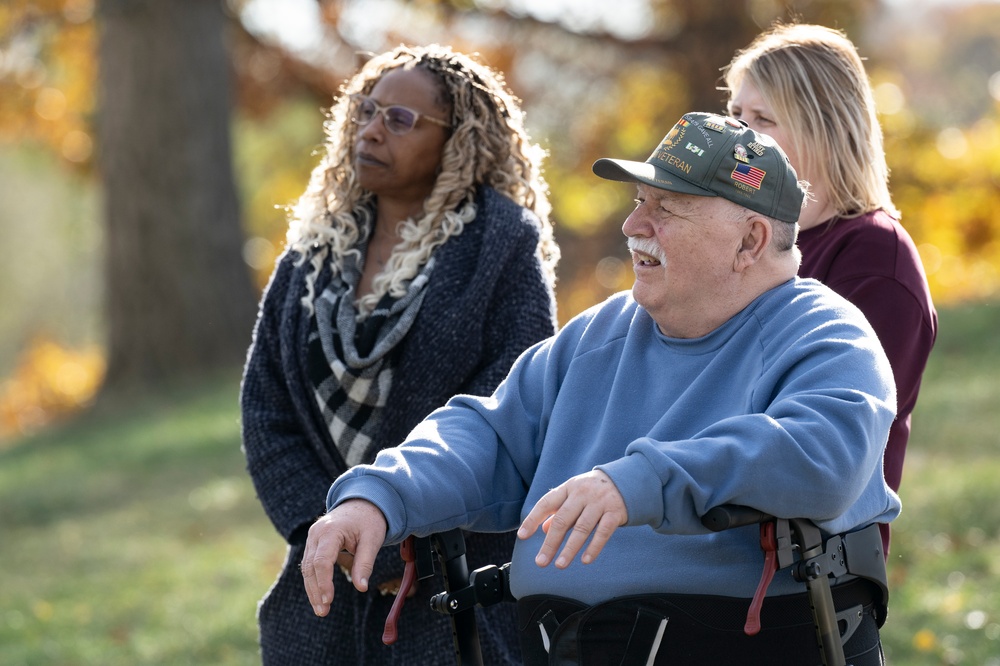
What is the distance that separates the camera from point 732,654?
7.64ft

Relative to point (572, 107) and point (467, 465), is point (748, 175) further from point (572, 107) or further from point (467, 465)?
point (572, 107)

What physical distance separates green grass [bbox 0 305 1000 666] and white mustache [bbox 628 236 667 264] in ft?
8.14

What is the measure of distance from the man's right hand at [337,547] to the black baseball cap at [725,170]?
2.66 ft

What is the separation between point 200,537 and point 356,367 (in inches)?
178

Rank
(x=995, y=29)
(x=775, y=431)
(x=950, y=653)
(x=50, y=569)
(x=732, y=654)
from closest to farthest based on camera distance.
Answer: (x=775, y=431)
(x=732, y=654)
(x=950, y=653)
(x=50, y=569)
(x=995, y=29)

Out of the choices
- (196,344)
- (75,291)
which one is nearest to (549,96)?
(196,344)

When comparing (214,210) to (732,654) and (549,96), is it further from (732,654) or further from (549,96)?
(732,654)

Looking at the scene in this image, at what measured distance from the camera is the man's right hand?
7.49 ft

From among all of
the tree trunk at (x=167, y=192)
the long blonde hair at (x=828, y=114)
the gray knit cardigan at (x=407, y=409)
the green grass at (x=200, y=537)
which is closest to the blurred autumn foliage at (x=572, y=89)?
the tree trunk at (x=167, y=192)

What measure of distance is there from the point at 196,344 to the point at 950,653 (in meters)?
8.52

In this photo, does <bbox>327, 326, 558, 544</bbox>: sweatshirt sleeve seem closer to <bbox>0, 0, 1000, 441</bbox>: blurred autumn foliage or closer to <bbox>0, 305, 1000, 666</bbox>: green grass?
<bbox>0, 305, 1000, 666</bbox>: green grass

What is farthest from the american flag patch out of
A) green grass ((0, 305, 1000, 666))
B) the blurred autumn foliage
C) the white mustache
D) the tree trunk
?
the blurred autumn foliage

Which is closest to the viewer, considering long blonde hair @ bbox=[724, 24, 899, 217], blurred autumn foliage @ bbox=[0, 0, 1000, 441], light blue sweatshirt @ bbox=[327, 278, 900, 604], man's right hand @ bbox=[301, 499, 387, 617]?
light blue sweatshirt @ bbox=[327, 278, 900, 604]

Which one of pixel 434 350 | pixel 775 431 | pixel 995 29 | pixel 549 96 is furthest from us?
pixel 995 29
